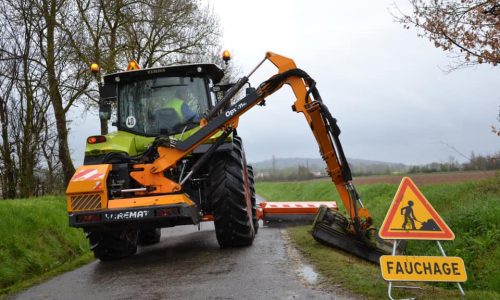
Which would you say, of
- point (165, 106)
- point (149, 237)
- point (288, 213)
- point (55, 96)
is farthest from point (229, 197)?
point (55, 96)

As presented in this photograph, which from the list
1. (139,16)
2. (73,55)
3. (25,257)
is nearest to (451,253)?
(25,257)

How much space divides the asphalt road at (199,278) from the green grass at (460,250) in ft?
0.98

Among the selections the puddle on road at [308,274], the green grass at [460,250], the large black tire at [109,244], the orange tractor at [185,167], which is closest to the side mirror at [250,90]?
the orange tractor at [185,167]

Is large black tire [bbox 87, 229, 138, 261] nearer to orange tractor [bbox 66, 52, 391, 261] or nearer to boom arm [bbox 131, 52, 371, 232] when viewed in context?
orange tractor [bbox 66, 52, 391, 261]

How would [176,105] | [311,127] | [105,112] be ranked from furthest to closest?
[105,112] → [176,105] → [311,127]

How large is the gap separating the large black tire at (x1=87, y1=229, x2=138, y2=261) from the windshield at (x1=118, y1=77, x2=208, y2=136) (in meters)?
1.72

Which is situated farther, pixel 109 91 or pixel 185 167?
pixel 109 91

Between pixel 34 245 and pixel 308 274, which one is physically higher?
pixel 34 245

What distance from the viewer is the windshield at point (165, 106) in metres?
8.88

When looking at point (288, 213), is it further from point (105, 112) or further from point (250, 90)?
point (250, 90)

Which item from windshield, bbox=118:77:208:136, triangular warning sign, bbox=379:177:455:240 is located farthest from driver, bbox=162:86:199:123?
triangular warning sign, bbox=379:177:455:240

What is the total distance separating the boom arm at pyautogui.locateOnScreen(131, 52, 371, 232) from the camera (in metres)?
7.88

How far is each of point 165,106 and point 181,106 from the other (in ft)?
0.86

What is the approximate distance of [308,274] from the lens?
6312 millimetres
